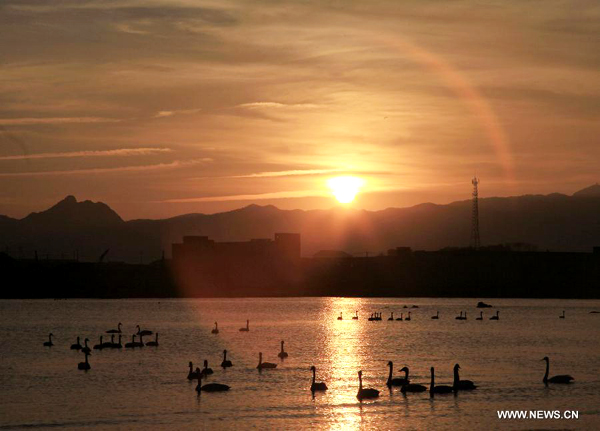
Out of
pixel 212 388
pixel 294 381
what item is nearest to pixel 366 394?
pixel 212 388

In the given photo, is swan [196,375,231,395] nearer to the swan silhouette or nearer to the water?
the water

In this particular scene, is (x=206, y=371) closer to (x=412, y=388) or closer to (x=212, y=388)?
(x=212, y=388)

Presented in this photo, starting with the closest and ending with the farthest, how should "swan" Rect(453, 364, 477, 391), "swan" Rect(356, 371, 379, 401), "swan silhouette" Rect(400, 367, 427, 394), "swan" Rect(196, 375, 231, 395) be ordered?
"swan" Rect(356, 371, 379, 401)
"swan silhouette" Rect(400, 367, 427, 394)
"swan" Rect(453, 364, 477, 391)
"swan" Rect(196, 375, 231, 395)

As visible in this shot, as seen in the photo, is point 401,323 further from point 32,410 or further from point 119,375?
point 32,410

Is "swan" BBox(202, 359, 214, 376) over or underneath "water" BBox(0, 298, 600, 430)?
over

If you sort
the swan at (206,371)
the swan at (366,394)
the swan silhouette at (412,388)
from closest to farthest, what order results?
the swan at (366,394) → the swan silhouette at (412,388) → the swan at (206,371)

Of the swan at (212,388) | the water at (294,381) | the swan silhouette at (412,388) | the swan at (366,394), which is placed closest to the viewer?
the water at (294,381)

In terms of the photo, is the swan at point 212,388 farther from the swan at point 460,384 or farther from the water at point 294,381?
the swan at point 460,384

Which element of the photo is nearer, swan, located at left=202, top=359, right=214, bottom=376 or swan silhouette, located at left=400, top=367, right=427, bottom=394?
swan silhouette, located at left=400, top=367, right=427, bottom=394

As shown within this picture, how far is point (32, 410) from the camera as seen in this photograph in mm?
61719

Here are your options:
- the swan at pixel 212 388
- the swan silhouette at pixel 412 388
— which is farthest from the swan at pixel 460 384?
Answer: the swan at pixel 212 388

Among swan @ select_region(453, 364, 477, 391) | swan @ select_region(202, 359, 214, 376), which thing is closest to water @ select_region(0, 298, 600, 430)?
swan @ select_region(453, 364, 477, 391)

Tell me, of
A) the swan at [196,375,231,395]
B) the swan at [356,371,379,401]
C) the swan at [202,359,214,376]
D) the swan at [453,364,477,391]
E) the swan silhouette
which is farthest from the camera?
the swan at [202,359,214,376]

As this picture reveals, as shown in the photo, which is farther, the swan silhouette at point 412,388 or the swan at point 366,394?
the swan silhouette at point 412,388
